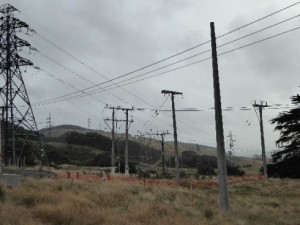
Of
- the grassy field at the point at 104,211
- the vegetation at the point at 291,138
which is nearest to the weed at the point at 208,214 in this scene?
the grassy field at the point at 104,211

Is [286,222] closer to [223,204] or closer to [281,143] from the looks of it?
[223,204]

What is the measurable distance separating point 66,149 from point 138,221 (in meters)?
115

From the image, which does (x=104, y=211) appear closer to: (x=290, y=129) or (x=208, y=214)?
(x=208, y=214)

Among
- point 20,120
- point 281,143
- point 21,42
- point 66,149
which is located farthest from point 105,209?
point 66,149

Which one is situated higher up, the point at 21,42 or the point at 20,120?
the point at 21,42

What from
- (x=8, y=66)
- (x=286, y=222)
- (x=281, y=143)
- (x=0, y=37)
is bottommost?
(x=286, y=222)

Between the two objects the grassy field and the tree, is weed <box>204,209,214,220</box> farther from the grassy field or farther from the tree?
the tree

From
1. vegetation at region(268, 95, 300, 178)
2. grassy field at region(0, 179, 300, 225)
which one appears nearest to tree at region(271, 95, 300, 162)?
vegetation at region(268, 95, 300, 178)

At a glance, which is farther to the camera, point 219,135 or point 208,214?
point 219,135

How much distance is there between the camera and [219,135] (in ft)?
70.8

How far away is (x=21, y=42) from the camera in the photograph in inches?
1545

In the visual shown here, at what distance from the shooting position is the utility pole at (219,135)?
69.2 ft

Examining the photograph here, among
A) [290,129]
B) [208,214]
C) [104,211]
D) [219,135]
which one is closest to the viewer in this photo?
[104,211]

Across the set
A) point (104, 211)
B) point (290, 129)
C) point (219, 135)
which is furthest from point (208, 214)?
point (290, 129)
